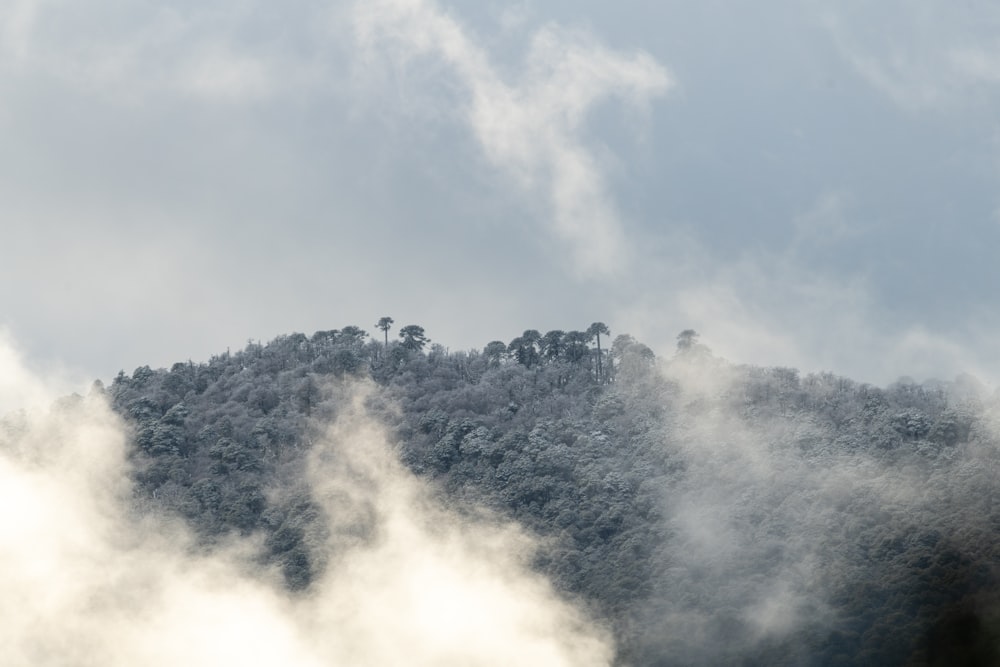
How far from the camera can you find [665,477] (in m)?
146

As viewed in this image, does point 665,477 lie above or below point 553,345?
below

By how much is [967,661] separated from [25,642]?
78.6m

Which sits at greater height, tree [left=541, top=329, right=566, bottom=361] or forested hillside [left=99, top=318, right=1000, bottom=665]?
tree [left=541, top=329, right=566, bottom=361]

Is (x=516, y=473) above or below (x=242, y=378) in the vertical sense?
below

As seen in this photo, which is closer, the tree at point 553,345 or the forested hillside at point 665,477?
the forested hillside at point 665,477

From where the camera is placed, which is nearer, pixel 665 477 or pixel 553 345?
pixel 665 477

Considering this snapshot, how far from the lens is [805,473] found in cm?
14000

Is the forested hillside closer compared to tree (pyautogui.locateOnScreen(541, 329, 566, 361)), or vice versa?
the forested hillside

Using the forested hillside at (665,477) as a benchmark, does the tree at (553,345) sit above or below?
above

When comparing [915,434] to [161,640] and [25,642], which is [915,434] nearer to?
[161,640]

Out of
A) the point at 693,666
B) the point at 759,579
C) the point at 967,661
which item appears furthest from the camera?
the point at 759,579

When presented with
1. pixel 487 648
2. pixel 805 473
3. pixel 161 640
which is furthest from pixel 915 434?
pixel 161 640

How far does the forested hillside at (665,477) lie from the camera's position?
4638 inches

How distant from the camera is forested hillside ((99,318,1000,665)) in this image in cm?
11781
